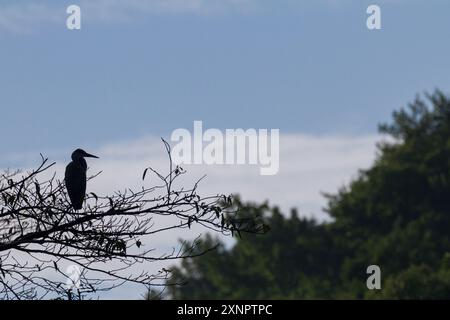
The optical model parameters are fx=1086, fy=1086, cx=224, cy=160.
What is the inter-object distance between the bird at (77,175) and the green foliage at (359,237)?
1540 inches

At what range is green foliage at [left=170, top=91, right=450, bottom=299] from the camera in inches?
2170

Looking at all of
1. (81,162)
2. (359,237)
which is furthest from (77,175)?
(359,237)

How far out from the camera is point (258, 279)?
59875 millimetres

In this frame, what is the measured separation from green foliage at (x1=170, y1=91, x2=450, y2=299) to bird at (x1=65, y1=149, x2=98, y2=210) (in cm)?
3912

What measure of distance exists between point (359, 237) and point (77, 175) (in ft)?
146

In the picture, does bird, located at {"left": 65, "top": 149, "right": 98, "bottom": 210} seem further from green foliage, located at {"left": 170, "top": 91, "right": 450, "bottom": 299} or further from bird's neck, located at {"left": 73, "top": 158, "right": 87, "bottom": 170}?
green foliage, located at {"left": 170, "top": 91, "right": 450, "bottom": 299}

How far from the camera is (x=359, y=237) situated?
5834 cm

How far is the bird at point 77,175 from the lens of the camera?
1423cm

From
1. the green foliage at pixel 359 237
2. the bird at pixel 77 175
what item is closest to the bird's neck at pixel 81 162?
the bird at pixel 77 175

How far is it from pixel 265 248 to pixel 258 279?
1.87 m

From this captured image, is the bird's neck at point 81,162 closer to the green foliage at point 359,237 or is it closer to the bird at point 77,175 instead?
the bird at point 77,175

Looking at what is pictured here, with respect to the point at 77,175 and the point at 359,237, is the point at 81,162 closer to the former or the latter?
the point at 77,175
